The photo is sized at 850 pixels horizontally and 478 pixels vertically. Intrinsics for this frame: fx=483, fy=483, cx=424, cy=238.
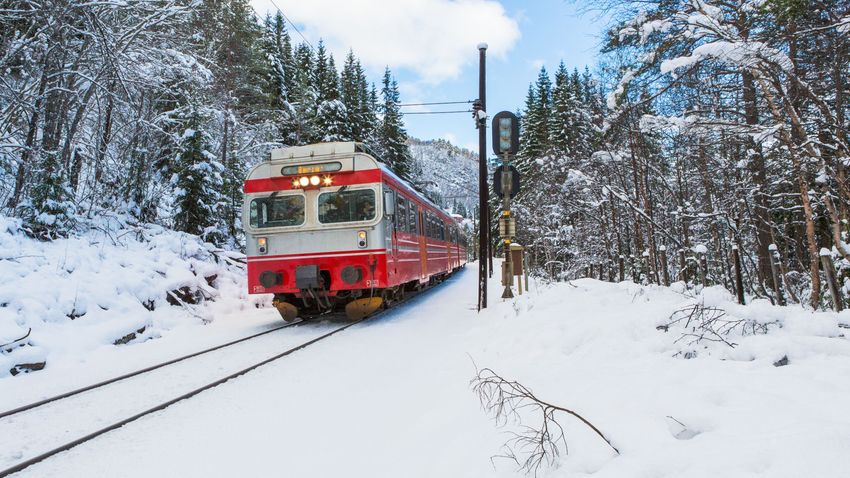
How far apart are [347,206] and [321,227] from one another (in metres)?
0.63

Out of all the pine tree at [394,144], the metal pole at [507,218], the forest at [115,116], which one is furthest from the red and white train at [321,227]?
the pine tree at [394,144]

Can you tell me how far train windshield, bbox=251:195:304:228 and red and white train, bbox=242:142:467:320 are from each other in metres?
0.02

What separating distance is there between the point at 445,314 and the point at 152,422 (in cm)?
693

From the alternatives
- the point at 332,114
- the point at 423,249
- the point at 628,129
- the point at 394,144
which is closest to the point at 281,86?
the point at 332,114

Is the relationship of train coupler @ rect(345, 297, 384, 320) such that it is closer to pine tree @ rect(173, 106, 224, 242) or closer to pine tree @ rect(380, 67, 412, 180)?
pine tree @ rect(173, 106, 224, 242)

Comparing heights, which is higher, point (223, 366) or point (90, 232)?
point (90, 232)

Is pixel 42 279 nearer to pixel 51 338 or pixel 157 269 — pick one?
pixel 51 338

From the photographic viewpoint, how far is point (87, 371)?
5.86 metres

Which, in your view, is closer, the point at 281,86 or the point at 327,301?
the point at 327,301

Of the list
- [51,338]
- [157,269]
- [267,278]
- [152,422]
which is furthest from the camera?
[157,269]

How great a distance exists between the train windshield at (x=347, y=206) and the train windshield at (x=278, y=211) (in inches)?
17.8

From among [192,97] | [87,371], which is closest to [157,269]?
[87,371]

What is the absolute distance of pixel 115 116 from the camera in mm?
13367

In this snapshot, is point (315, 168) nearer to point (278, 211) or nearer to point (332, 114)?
point (278, 211)
